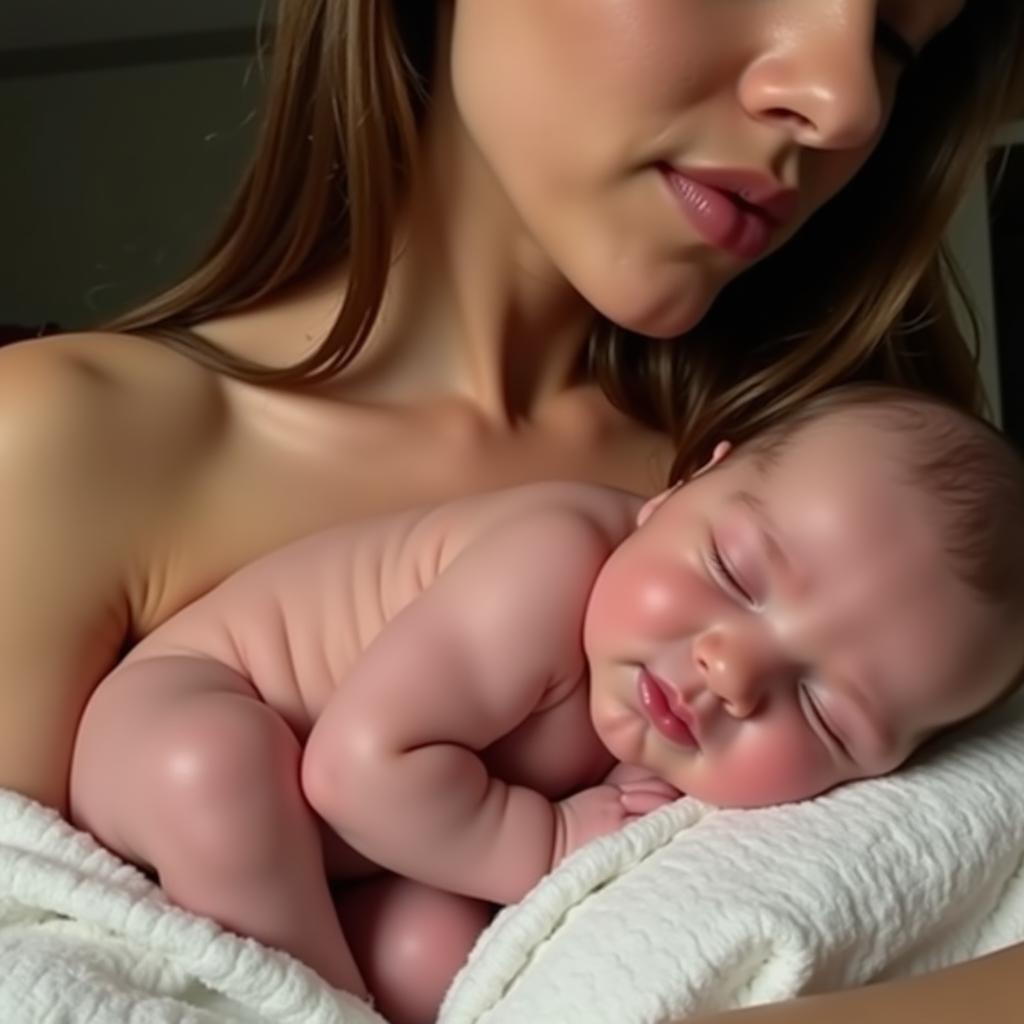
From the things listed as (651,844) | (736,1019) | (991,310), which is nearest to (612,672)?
(651,844)

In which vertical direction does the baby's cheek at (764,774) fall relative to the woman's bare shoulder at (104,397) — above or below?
below

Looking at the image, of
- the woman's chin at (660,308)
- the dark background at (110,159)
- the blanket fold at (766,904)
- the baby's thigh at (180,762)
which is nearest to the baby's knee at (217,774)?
the baby's thigh at (180,762)

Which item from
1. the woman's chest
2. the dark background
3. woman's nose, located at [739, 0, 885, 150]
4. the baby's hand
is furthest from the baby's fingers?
the dark background

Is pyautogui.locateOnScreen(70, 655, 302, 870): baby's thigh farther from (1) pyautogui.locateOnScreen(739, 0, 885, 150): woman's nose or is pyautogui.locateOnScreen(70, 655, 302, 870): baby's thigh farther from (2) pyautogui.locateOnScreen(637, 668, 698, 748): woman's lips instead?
(1) pyautogui.locateOnScreen(739, 0, 885, 150): woman's nose

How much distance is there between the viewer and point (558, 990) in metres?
0.62

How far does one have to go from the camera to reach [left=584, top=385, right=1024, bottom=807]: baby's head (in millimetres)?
750

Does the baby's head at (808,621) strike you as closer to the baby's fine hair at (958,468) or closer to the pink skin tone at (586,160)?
the baby's fine hair at (958,468)

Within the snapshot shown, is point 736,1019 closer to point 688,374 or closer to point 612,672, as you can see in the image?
point 612,672

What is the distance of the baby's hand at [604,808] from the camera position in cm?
78

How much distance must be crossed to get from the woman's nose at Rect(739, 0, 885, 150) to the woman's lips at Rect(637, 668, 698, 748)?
0.32 m

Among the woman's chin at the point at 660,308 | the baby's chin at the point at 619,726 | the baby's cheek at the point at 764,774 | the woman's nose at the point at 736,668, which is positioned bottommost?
the baby's cheek at the point at 764,774

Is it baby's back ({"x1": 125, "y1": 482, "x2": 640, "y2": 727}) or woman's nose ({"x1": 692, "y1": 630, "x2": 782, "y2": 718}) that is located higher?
baby's back ({"x1": 125, "y1": 482, "x2": 640, "y2": 727})

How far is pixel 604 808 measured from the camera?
0.79 meters

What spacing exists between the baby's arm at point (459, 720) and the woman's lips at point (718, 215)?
8.5 inches
